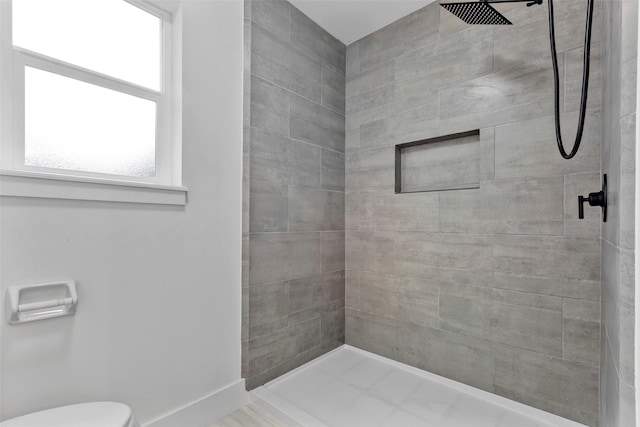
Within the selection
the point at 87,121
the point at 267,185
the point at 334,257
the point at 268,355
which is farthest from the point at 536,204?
the point at 87,121

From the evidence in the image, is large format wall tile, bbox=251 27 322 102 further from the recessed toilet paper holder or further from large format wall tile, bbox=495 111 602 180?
the recessed toilet paper holder

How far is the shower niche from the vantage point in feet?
6.29

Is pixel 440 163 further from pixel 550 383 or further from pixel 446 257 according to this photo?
pixel 550 383

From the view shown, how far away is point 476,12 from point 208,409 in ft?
7.36

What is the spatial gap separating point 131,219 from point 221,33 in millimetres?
1111

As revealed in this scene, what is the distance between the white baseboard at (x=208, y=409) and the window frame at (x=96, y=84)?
40.4 inches

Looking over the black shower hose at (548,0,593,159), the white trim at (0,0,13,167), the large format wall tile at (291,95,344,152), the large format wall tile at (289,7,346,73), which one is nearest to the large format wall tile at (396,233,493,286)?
the black shower hose at (548,0,593,159)

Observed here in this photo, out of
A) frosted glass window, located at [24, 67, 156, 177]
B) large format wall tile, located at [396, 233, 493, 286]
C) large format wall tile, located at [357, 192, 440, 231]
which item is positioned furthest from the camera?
large format wall tile, located at [357, 192, 440, 231]

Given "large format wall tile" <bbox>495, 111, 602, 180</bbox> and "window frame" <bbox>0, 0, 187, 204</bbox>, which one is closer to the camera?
"window frame" <bbox>0, 0, 187, 204</bbox>

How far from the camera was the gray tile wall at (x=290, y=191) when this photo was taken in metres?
1.84

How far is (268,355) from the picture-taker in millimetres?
1923

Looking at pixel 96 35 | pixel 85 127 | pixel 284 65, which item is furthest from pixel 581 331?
pixel 96 35

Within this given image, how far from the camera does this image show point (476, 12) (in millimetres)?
1315

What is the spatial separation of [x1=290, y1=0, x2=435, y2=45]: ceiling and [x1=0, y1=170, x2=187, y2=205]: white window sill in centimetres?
151
